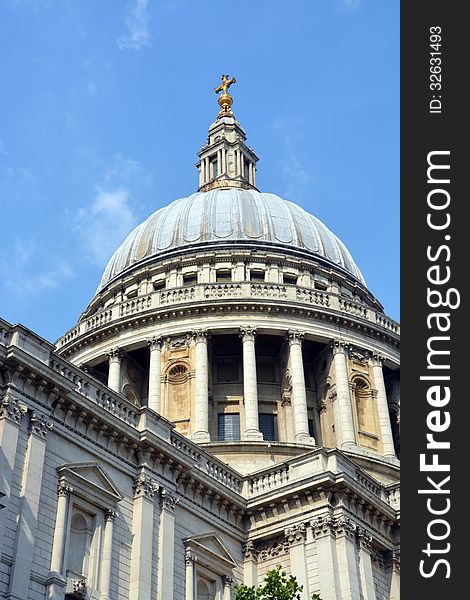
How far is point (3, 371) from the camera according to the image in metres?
26.0

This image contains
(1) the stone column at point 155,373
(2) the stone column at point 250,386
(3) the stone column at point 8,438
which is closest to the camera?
(3) the stone column at point 8,438

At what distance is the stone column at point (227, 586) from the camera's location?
31422 millimetres

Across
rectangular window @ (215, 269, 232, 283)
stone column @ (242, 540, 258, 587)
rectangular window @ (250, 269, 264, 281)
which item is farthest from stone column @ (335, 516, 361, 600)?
rectangular window @ (215, 269, 232, 283)

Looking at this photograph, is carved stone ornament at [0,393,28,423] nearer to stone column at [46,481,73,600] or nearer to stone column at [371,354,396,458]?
stone column at [46,481,73,600]

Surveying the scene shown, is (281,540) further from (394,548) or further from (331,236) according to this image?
(331,236)

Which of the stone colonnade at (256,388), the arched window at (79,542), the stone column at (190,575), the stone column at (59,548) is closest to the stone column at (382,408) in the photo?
the stone colonnade at (256,388)

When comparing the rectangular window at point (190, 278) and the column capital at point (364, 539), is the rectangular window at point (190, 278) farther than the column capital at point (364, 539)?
Yes

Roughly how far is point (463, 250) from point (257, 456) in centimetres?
2727

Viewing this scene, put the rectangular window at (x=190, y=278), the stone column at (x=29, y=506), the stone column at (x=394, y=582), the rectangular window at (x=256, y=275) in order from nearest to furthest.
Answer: the stone column at (x=29, y=506) → the stone column at (x=394, y=582) → the rectangular window at (x=256, y=275) → the rectangular window at (x=190, y=278)

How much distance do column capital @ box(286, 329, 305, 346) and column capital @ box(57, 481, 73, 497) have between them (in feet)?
77.5

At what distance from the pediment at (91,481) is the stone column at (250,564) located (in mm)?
6966

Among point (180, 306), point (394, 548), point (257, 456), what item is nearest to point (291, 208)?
point (180, 306)

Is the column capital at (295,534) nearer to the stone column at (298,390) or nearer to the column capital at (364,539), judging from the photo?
the column capital at (364,539)

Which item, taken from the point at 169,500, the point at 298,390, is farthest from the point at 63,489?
the point at 298,390
